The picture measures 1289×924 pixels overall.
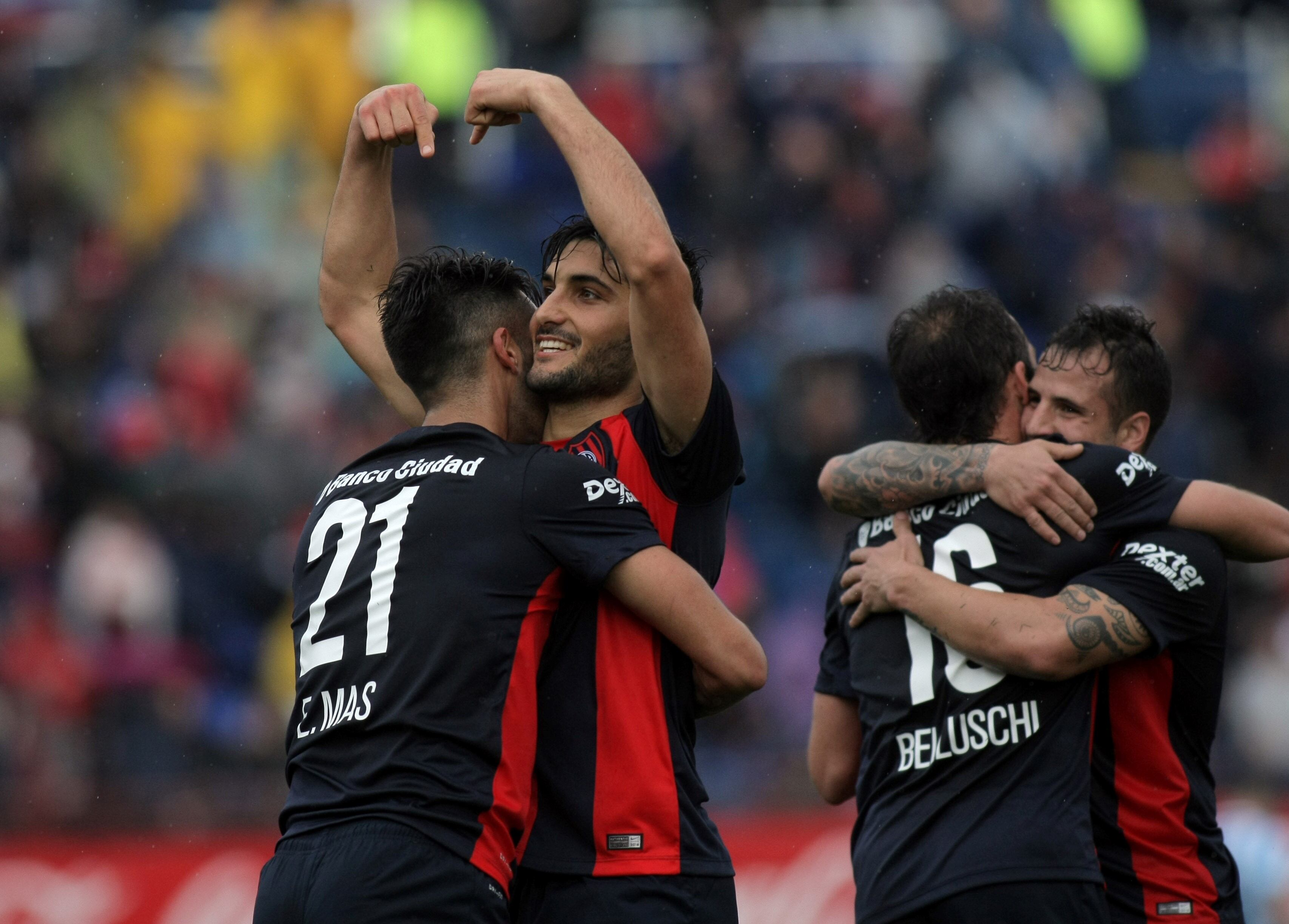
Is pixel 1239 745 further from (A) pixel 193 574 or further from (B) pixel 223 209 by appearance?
(B) pixel 223 209

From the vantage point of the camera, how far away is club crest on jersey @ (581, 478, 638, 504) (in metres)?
3.58

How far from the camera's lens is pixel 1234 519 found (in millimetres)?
3820

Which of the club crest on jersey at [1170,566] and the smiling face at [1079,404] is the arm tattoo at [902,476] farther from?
the club crest on jersey at [1170,566]

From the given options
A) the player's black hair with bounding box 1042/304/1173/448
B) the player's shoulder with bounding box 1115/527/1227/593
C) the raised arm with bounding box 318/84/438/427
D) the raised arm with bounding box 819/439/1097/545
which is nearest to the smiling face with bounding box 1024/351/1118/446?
the player's black hair with bounding box 1042/304/1173/448

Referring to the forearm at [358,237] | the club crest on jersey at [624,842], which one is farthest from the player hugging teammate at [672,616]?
the forearm at [358,237]

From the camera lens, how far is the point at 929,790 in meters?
3.75

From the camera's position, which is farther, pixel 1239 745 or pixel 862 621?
pixel 1239 745

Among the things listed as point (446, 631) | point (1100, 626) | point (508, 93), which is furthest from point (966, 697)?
point (508, 93)

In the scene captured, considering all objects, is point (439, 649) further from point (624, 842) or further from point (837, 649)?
point (837, 649)

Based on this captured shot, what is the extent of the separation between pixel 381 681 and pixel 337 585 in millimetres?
298

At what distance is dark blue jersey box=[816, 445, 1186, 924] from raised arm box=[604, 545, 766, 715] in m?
0.42

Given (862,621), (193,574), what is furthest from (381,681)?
(193,574)

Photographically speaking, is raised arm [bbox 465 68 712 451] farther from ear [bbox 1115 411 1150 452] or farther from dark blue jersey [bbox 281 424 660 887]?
ear [bbox 1115 411 1150 452]

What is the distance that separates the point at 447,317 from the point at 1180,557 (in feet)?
6.26
